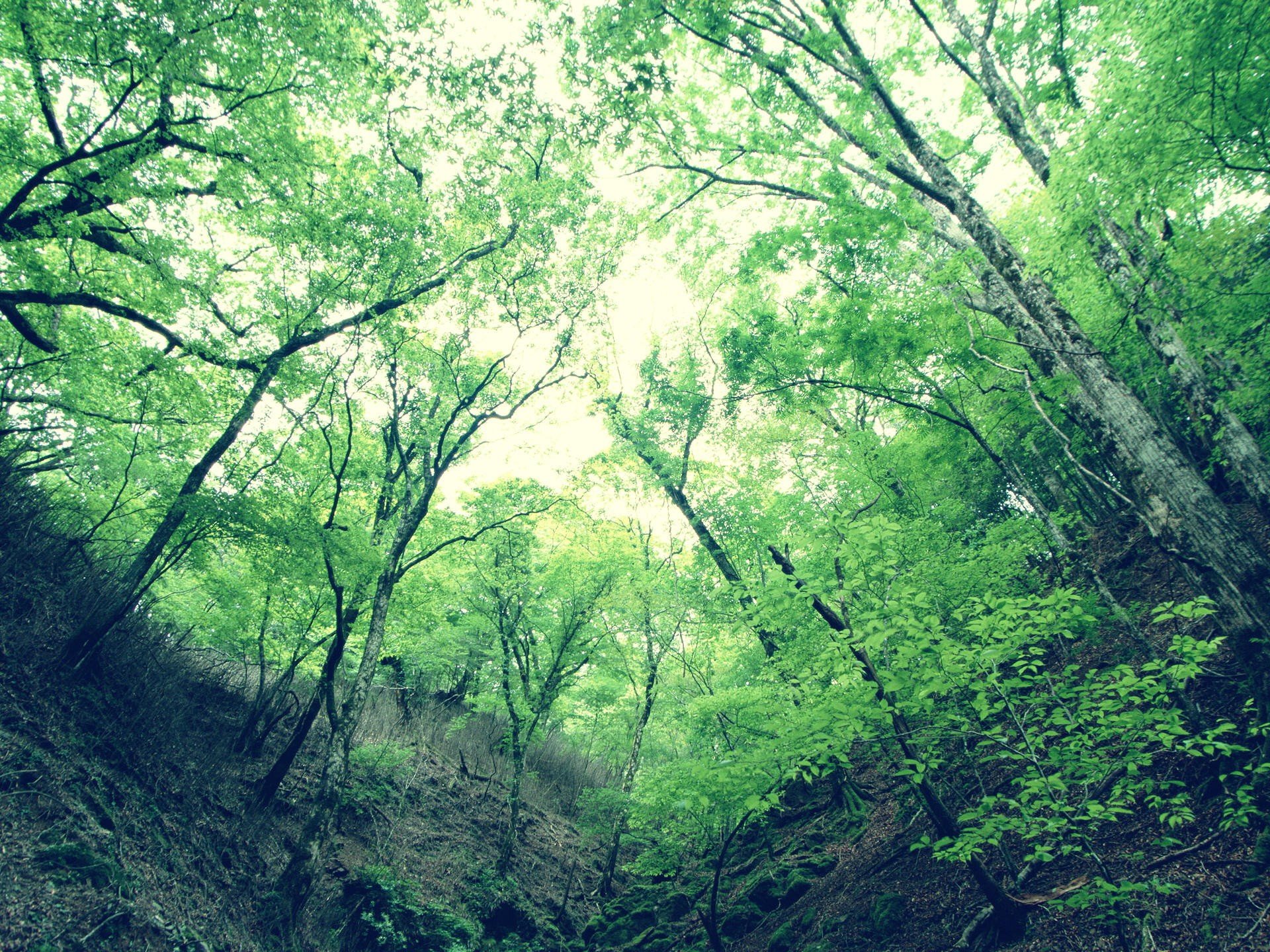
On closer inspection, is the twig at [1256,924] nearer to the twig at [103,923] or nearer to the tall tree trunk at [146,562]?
the twig at [103,923]

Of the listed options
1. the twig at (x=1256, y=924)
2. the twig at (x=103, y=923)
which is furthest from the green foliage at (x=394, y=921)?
the twig at (x=1256, y=924)

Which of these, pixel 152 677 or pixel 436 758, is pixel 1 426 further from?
pixel 436 758

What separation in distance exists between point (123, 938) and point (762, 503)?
37.4 ft

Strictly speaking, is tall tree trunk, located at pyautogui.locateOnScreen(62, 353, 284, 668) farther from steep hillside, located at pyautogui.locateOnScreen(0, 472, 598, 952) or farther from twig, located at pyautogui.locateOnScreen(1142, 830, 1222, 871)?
twig, located at pyautogui.locateOnScreen(1142, 830, 1222, 871)

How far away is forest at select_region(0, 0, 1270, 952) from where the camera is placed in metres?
4.47

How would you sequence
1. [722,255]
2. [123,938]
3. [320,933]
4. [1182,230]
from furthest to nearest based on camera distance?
[722,255], [320,933], [1182,230], [123,938]

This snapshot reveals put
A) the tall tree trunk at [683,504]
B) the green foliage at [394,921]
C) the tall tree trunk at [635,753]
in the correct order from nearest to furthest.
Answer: the green foliage at [394,921], the tall tree trunk at [683,504], the tall tree trunk at [635,753]

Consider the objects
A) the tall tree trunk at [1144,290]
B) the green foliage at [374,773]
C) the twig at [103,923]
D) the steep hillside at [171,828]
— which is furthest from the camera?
the green foliage at [374,773]

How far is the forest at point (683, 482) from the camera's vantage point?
4469 millimetres

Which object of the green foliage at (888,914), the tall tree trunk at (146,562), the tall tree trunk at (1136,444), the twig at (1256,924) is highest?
the tall tree trunk at (146,562)

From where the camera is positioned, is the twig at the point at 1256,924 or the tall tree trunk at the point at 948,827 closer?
the twig at the point at 1256,924

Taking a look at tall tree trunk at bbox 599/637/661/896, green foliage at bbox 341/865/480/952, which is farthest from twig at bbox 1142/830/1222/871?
green foliage at bbox 341/865/480/952

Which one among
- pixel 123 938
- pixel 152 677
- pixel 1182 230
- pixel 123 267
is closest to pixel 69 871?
pixel 123 938

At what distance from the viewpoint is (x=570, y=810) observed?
17031 mm
